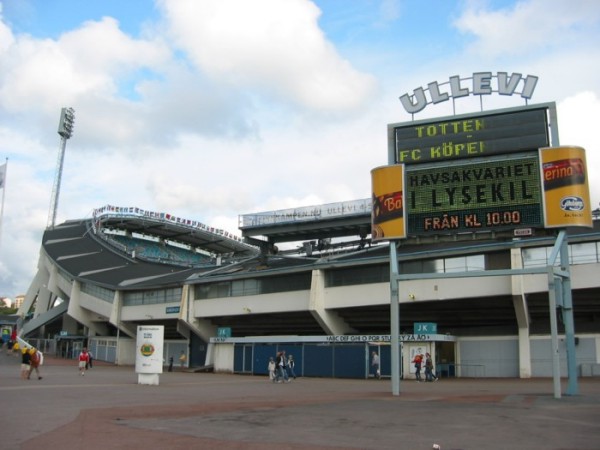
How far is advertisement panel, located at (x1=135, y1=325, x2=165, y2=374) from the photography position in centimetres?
2817

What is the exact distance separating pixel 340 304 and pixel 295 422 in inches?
1203

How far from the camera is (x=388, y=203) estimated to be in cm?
2439

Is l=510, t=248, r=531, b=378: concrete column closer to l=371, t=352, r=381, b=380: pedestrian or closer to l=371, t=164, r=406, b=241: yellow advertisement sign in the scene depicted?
l=371, t=352, r=381, b=380: pedestrian

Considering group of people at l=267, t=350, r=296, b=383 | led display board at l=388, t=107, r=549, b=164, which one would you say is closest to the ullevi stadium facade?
led display board at l=388, t=107, r=549, b=164

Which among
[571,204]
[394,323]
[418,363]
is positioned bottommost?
[418,363]

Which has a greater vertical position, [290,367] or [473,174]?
[473,174]

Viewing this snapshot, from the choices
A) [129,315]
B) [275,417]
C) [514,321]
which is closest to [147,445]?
[275,417]

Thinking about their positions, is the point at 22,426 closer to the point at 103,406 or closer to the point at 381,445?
the point at 103,406

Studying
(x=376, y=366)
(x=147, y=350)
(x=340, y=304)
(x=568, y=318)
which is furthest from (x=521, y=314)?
(x=147, y=350)

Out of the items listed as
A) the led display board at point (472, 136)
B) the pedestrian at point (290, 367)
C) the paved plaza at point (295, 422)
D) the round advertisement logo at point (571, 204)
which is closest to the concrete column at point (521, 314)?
the pedestrian at point (290, 367)

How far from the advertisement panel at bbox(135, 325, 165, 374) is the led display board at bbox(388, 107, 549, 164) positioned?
528 inches

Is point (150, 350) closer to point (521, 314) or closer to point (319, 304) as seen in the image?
point (319, 304)

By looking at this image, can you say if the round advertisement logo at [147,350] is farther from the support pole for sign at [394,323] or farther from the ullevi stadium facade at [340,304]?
the ullevi stadium facade at [340,304]

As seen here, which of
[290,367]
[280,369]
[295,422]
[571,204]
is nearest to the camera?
[295,422]
